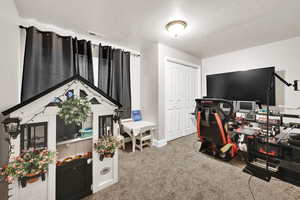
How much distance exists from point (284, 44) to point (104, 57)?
13.8 ft

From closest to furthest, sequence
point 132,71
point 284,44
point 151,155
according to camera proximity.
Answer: point 151,155, point 284,44, point 132,71

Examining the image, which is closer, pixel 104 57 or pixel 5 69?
pixel 5 69

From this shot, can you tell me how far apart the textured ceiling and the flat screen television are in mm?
800

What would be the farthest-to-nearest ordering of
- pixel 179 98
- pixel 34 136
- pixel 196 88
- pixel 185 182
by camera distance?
pixel 196 88 < pixel 179 98 < pixel 185 182 < pixel 34 136

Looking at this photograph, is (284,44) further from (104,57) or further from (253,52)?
(104,57)

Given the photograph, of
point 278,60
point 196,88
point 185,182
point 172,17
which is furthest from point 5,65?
point 278,60

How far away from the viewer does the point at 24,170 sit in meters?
0.98

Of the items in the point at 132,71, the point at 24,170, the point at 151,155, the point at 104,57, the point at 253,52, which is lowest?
the point at 151,155

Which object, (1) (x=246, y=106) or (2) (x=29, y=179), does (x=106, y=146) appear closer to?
(2) (x=29, y=179)

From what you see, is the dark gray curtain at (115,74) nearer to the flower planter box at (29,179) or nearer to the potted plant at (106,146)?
the potted plant at (106,146)

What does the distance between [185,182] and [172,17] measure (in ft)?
8.22

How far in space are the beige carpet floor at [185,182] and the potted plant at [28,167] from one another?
0.65 meters

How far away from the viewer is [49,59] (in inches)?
84.7

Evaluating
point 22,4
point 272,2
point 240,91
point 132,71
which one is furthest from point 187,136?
point 22,4
